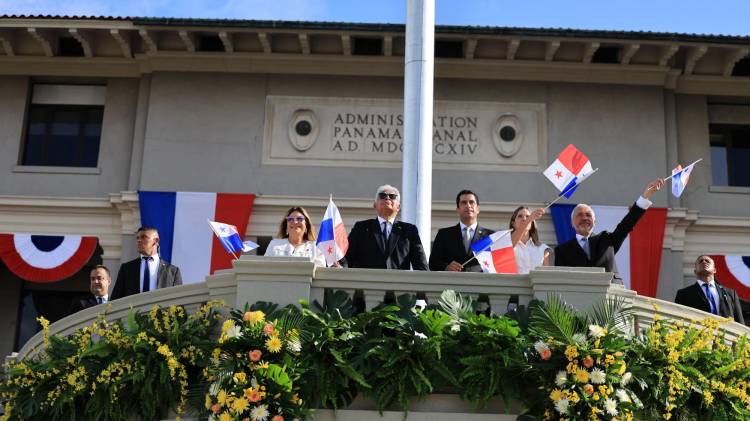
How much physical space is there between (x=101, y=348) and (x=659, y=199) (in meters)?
12.0

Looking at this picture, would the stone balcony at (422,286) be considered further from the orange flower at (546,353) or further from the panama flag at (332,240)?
the panama flag at (332,240)

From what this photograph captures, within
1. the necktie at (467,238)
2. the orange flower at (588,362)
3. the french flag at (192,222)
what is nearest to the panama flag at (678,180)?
the necktie at (467,238)

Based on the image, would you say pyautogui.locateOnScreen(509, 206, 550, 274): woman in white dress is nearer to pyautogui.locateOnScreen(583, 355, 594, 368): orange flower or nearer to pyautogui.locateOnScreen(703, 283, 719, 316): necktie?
pyautogui.locateOnScreen(703, 283, 719, 316): necktie

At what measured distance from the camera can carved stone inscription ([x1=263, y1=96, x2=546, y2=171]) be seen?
19.3m

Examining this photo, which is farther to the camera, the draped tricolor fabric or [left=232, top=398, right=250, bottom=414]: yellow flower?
the draped tricolor fabric

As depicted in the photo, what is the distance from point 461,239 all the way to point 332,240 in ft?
4.29

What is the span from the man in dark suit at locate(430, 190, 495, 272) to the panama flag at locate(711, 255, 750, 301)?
874 cm

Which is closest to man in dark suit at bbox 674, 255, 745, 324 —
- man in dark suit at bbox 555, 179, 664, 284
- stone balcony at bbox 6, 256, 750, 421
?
man in dark suit at bbox 555, 179, 664, 284

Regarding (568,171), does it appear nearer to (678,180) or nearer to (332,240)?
(678,180)

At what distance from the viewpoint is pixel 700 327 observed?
9.75 metres

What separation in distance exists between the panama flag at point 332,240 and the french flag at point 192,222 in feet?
24.0

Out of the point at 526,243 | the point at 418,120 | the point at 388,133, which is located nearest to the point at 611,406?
the point at 526,243

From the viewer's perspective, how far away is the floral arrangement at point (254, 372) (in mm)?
8648

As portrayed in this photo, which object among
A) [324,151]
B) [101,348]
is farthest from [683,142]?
[101,348]
